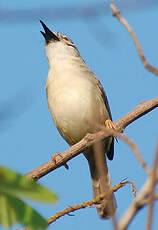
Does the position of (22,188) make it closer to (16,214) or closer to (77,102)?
(16,214)

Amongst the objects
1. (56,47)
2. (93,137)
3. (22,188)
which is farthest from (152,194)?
(56,47)

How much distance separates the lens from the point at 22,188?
48.5 inches

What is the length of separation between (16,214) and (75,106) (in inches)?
168

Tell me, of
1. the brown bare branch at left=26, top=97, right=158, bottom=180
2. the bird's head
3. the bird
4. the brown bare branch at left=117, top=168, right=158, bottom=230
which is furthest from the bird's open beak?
the brown bare branch at left=117, top=168, right=158, bottom=230

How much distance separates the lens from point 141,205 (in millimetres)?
1044

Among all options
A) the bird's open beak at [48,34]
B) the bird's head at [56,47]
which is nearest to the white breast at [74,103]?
the bird's head at [56,47]

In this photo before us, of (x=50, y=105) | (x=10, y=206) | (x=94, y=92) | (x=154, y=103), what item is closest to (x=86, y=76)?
(x=94, y=92)

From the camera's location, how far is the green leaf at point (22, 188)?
1.23 meters

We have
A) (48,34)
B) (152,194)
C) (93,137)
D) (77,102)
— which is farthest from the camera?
(48,34)

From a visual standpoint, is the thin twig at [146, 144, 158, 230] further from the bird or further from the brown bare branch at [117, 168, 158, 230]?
the bird

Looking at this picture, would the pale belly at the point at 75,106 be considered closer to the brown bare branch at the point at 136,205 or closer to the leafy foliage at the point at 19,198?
the leafy foliage at the point at 19,198

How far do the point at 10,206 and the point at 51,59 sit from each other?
4990 mm

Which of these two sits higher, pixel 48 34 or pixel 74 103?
pixel 48 34

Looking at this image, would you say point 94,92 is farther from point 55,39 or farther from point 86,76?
point 55,39
